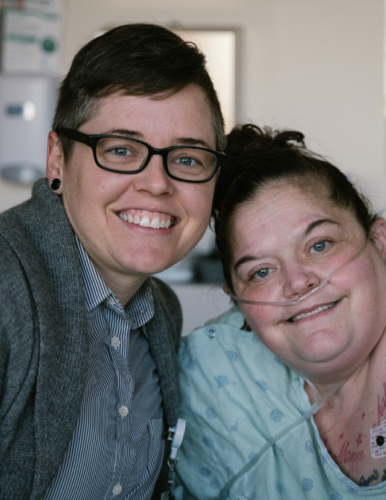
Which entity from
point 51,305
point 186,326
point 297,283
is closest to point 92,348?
point 51,305

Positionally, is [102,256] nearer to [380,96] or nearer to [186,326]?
[186,326]

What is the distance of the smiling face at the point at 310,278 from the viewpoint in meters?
1.28

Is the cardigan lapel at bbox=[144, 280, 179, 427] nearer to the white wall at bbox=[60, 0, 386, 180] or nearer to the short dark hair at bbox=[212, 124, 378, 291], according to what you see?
the short dark hair at bbox=[212, 124, 378, 291]

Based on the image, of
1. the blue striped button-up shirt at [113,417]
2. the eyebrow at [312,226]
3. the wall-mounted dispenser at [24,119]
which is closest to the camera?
the blue striped button-up shirt at [113,417]

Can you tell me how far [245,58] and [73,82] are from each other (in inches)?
90.8

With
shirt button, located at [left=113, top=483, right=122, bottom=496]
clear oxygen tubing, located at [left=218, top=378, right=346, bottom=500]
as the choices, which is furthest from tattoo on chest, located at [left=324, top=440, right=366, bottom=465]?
shirt button, located at [left=113, top=483, right=122, bottom=496]

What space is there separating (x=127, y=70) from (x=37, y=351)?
2.05ft

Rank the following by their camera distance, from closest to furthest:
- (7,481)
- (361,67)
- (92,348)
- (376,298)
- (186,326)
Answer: (7,481) → (92,348) → (376,298) → (186,326) → (361,67)

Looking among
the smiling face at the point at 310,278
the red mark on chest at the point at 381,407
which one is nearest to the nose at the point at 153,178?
the smiling face at the point at 310,278

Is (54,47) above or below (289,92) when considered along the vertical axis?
above

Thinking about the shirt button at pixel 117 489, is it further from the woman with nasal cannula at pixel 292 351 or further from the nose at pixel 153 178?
the nose at pixel 153 178

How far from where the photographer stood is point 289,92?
10.7ft

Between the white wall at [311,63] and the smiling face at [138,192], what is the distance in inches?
83.3

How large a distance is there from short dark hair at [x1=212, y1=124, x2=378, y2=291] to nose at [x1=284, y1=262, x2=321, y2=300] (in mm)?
199
